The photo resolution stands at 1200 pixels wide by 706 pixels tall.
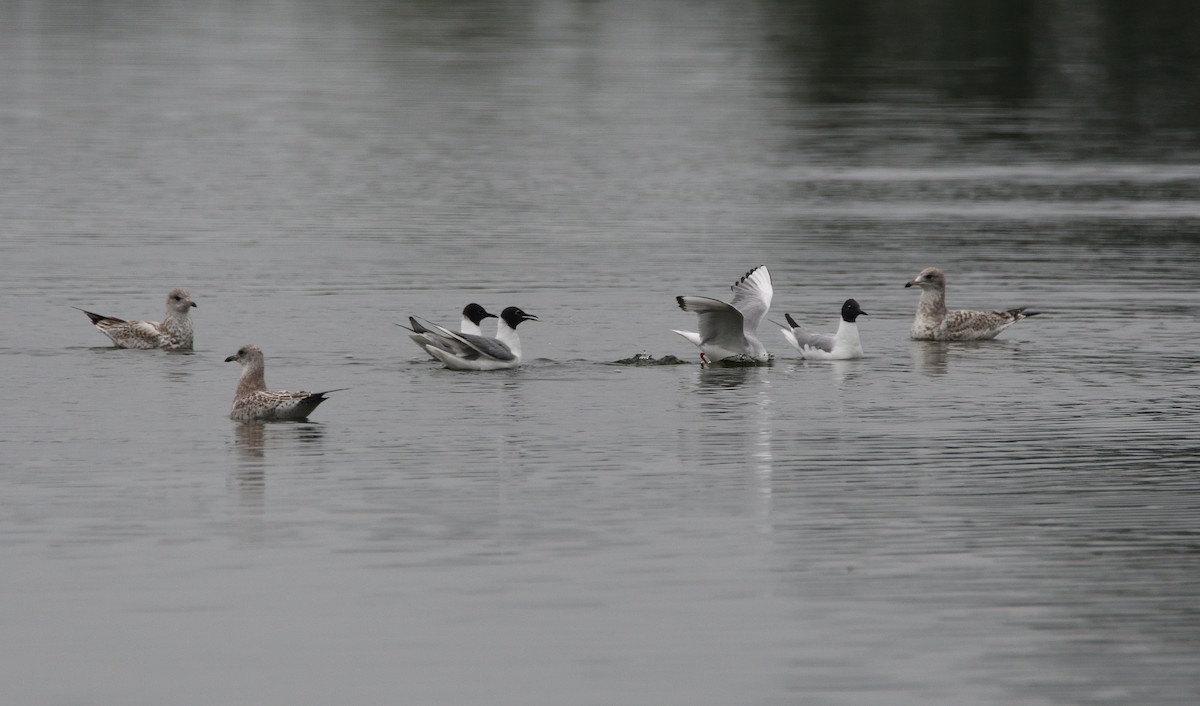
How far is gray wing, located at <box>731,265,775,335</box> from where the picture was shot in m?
23.5

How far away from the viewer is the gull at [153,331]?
22812mm

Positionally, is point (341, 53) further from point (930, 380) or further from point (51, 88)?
point (930, 380)

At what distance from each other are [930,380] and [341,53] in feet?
207

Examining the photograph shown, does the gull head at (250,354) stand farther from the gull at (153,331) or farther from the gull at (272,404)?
the gull at (153,331)

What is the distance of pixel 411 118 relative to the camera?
55438 millimetres

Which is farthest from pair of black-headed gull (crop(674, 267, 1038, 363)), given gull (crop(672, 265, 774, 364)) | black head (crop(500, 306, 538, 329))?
black head (crop(500, 306, 538, 329))

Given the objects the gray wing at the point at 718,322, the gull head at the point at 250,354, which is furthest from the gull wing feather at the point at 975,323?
the gull head at the point at 250,354

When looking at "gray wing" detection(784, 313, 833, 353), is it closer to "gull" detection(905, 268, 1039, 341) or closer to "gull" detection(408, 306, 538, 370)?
"gull" detection(905, 268, 1039, 341)

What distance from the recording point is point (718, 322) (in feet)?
74.1

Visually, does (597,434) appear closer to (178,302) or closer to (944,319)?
(178,302)

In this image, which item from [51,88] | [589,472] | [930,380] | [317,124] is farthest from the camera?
[51,88]

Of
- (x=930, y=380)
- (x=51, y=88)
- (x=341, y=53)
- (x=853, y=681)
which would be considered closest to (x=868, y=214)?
(x=930, y=380)

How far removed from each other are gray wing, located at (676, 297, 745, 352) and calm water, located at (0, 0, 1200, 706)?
1.48 feet

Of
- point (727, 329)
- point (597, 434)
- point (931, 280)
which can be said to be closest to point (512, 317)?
point (727, 329)
